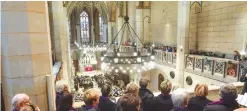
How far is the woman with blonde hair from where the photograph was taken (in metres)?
2.55

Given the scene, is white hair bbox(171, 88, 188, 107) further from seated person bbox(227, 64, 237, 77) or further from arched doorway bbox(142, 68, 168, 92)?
arched doorway bbox(142, 68, 168, 92)

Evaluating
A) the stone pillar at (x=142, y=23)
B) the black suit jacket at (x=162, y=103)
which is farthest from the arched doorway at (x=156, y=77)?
the black suit jacket at (x=162, y=103)

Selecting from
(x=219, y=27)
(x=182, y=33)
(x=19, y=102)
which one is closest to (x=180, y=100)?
(x=19, y=102)

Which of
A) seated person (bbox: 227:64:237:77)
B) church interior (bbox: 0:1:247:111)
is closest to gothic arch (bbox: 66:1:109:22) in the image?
church interior (bbox: 0:1:247:111)

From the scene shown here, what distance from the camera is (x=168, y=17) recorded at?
44.5 feet

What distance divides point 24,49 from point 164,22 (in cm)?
1272

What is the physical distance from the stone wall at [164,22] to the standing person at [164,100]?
1062cm

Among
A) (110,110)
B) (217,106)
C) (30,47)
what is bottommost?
(110,110)

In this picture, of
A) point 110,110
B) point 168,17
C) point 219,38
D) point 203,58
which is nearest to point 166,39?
point 168,17

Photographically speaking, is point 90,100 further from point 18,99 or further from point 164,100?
point 164,100

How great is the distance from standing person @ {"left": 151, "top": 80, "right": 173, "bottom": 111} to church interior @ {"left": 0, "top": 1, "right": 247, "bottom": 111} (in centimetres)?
50

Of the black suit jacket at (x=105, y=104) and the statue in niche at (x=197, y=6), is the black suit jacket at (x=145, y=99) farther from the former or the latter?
the statue in niche at (x=197, y=6)

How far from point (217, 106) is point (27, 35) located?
110 inches

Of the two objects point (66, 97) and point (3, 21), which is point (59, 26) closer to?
point (3, 21)
